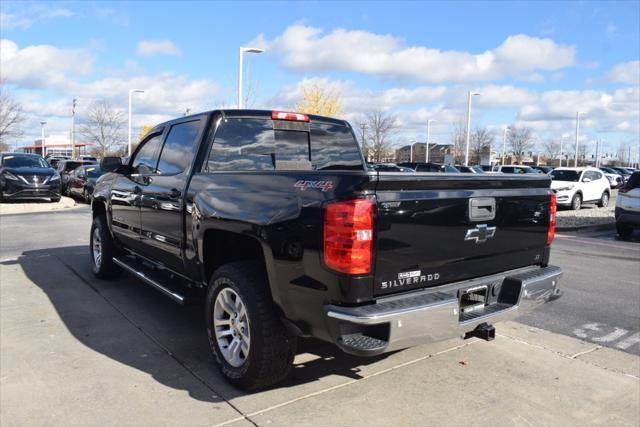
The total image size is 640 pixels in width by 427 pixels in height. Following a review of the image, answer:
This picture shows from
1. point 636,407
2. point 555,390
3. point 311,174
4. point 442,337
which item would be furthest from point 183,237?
point 636,407

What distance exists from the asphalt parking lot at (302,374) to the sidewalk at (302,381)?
12 mm

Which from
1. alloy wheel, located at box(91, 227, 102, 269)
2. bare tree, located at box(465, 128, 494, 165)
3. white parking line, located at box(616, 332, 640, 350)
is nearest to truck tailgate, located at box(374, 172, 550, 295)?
white parking line, located at box(616, 332, 640, 350)

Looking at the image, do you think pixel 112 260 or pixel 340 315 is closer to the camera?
pixel 340 315

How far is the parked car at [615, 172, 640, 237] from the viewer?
1236cm

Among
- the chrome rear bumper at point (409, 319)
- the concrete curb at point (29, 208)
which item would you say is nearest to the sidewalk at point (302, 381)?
the chrome rear bumper at point (409, 319)

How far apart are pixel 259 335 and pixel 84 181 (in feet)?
61.3

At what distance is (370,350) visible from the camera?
288 cm

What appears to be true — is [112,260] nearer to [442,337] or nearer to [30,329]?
[30,329]

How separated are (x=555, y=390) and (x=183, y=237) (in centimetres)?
306

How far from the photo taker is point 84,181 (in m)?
19.9

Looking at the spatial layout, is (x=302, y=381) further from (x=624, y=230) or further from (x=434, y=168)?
(x=434, y=168)

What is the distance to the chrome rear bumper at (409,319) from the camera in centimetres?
289

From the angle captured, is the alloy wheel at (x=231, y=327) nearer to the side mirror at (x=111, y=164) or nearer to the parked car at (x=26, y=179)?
the side mirror at (x=111, y=164)

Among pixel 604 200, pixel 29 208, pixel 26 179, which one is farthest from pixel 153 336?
pixel 604 200
